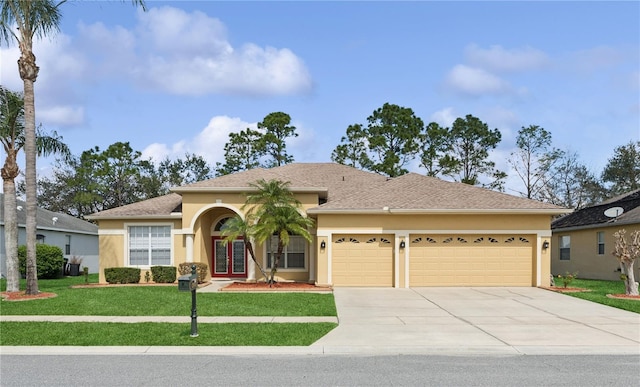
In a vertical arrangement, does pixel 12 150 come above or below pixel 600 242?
above

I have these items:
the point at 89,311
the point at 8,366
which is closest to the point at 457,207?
the point at 89,311

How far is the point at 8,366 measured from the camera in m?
8.81

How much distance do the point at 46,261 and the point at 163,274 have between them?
10306mm

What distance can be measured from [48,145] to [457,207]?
18.6 m

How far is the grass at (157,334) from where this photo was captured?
10438 millimetres

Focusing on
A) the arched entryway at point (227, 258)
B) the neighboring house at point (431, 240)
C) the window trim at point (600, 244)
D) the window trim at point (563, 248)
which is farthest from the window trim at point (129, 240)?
the window trim at point (563, 248)

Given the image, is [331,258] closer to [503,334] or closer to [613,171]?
[503,334]

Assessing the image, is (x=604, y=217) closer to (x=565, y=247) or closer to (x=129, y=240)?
(x=565, y=247)

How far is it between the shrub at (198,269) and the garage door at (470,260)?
28.4 ft

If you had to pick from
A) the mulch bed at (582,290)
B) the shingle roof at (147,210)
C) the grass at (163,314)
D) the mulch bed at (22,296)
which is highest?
the shingle roof at (147,210)

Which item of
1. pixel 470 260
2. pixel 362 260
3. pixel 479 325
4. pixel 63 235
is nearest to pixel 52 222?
pixel 63 235

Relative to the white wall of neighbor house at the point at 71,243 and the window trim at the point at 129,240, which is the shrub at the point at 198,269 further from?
the white wall of neighbor house at the point at 71,243

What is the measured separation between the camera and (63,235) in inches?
1420

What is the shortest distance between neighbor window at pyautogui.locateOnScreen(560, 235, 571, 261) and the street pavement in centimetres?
1396
